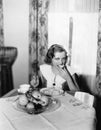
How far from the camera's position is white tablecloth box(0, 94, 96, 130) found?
1699 mm

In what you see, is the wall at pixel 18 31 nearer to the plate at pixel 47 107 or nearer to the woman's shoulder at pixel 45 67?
the woman's shoulder at pixel 45 67

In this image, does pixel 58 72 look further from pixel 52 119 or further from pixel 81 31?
pixel 52 119

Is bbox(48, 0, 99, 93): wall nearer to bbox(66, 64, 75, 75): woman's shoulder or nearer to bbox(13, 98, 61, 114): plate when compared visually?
bbox(66, 64, 75, 75): woman's shoulder

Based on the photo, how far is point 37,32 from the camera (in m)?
3.20

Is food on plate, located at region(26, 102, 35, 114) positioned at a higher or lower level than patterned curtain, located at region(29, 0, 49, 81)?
lower

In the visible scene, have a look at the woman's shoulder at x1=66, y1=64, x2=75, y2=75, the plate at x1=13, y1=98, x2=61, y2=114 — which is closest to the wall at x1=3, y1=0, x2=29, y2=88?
the woman's shoulder at x1=66, y1=64, x2=75, y2=75

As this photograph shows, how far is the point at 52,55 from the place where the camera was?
2.85 metres

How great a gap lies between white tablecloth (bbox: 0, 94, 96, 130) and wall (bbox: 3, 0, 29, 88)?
149cm

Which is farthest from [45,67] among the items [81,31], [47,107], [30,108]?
[30,108]

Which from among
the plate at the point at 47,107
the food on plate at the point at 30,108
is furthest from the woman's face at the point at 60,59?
the food on plate at the point at 30,108

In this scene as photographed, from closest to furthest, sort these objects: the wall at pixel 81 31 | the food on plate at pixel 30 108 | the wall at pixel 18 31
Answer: the food on plate at pixel 30 108, the wall at pixel 81 31, the wall at pixel 18 31

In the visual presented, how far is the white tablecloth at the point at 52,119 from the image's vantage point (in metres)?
1.70

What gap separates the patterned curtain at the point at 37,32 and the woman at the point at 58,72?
0.82ft

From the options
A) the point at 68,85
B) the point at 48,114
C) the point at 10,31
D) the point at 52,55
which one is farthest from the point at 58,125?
the point at 10,31
